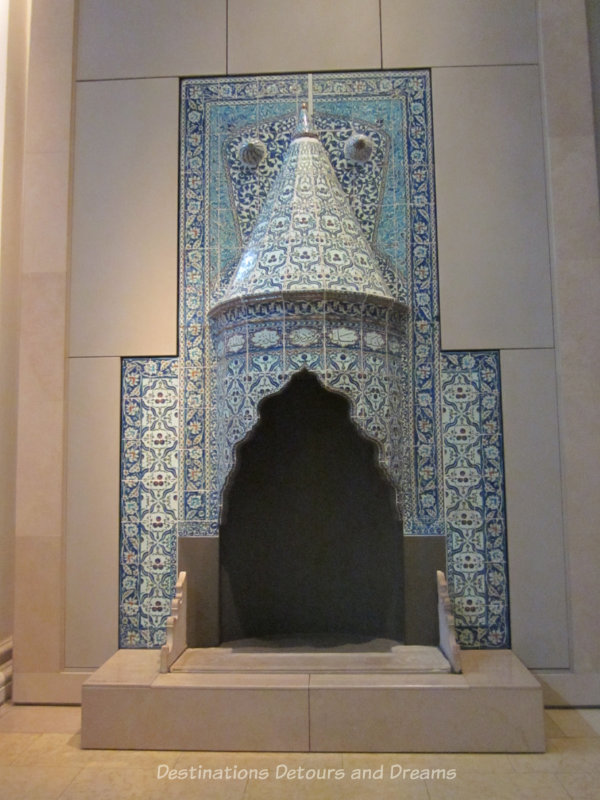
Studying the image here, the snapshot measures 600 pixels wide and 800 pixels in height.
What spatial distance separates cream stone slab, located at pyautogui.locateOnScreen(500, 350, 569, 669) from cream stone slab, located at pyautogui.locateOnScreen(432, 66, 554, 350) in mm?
198

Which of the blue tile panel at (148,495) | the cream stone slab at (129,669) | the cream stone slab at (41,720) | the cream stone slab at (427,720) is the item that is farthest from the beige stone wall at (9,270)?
the cream stone slab at (427,720)

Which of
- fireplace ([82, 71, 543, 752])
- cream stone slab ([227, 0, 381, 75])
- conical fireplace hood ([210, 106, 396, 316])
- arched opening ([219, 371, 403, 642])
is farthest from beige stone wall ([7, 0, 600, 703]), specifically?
arched opening ([219, 371, 403, 642])

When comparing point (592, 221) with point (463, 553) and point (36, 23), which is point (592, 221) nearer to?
point (463, 553)

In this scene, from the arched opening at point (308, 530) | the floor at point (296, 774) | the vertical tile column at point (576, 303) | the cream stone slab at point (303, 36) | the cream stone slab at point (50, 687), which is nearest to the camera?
the floor at point (296, 774)

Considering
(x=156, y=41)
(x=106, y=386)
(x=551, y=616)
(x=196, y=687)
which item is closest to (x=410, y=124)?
(x=156, y=41)

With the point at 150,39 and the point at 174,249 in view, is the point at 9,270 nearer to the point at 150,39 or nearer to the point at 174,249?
the point at 174,249

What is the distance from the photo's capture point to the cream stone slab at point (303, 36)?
412 cm

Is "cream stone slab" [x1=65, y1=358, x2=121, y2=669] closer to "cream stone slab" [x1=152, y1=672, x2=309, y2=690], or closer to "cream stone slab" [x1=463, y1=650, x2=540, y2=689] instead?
"cream stone slab" [x1=152, y1=672, x2=309, y2=690]

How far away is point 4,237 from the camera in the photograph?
13.5 feet

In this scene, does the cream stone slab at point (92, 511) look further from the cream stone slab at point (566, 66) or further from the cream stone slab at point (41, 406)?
the cream stone slab at point (566, 66)

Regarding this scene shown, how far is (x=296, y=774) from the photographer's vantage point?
2.90 m

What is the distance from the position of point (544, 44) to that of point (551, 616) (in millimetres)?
3065

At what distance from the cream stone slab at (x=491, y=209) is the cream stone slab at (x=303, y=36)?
1.51 feet

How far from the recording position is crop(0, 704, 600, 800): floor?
2.74m
